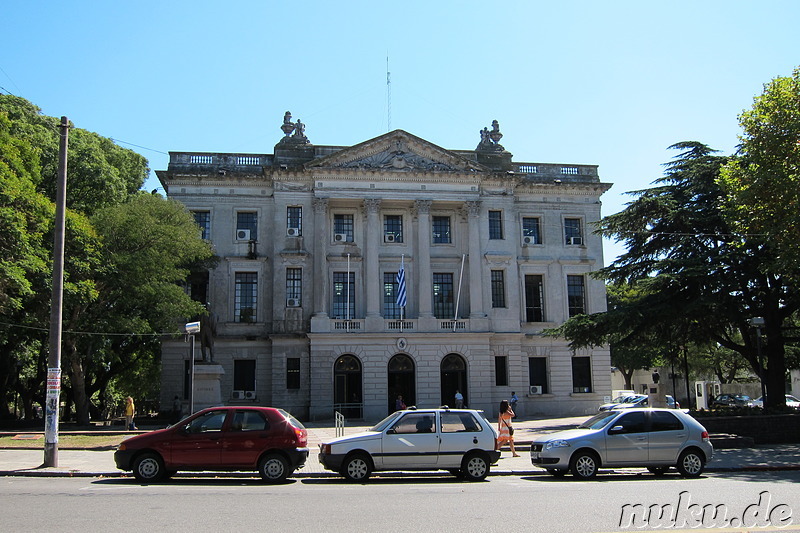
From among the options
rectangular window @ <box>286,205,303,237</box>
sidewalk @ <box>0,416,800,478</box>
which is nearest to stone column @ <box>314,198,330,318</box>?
rectangular window @ <box>286,205,303,237</box>

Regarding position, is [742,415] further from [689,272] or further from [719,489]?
[719,489]

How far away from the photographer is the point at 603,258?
4391 cm

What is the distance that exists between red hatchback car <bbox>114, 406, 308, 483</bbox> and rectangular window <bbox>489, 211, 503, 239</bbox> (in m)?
28.9

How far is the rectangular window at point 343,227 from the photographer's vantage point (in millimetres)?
40906

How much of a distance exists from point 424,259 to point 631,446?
25589mm

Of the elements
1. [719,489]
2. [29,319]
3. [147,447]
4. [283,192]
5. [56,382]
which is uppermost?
[283,192]

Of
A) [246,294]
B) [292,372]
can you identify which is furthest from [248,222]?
[292,372]

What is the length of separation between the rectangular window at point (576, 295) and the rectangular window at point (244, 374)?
64.5ft

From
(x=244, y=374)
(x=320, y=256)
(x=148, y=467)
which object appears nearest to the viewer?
(x=148, y=467)

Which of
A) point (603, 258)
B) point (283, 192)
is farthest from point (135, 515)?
point (603, 258)

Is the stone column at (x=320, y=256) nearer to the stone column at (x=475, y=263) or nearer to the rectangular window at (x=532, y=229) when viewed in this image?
the stone column at (x=475, y=263)

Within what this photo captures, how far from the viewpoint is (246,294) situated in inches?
1590

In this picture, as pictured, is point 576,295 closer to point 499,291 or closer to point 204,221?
point 499,291

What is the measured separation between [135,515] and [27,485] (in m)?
5.25
